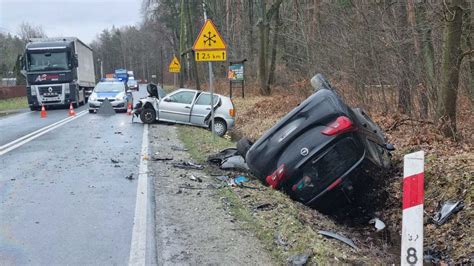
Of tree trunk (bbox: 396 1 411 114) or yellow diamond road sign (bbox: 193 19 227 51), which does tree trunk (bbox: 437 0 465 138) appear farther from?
yellow diamond road sign (bbox: 193 19 227 51)

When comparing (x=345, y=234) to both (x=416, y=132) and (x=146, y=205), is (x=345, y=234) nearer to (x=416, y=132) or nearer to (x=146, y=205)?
(x=146, y=205)

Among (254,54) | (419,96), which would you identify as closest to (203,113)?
(419,96)

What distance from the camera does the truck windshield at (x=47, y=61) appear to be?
26672 mm

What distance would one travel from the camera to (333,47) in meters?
16.6

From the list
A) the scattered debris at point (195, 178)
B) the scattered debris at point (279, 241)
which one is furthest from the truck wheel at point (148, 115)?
the scattered debris at point (279, 241)

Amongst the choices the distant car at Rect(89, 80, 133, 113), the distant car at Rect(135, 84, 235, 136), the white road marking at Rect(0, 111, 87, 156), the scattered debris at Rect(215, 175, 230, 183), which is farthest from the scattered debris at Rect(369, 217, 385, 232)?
the distant car at Rect(89, 80, 133, 113)

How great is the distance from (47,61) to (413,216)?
26.2 m

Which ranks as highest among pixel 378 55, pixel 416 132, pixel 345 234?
pixel 378 55

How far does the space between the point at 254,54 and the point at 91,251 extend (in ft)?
112

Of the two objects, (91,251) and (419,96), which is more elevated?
(419,96)

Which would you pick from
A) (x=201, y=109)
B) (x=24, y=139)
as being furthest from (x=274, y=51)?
(x=24, y=139)

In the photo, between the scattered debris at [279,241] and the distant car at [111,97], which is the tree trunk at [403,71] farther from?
the distant car at [111,97]

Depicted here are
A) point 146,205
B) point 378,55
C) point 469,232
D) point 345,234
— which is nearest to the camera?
point 469,232

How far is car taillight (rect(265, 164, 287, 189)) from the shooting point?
659 centimetres
